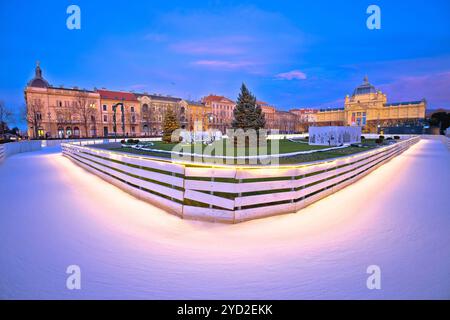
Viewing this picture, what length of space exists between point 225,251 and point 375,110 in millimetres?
129233

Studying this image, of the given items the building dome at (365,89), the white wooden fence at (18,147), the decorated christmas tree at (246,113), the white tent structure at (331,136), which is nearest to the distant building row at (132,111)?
the building dome at (365,89)

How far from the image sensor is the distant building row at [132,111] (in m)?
60.7

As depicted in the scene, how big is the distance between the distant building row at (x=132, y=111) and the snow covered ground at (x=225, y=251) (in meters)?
34.3

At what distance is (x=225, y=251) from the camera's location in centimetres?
405

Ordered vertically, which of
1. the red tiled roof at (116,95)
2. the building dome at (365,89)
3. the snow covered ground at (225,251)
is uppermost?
the building dome at (365,89)

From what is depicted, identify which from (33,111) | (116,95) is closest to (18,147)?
(33,111)

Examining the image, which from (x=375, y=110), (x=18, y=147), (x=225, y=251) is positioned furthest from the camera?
(x=375, y=110)

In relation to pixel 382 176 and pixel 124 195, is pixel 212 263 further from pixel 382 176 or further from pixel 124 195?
pixel 382 176

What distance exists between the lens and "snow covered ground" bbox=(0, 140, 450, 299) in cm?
312

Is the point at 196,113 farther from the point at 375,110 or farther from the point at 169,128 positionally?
the point at 375,110

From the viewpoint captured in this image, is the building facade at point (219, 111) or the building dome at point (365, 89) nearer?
the building facade at point (219, 111)

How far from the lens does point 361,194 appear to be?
25.4ft

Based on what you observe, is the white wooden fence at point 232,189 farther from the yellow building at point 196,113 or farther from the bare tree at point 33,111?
the yellow building at point 196,113

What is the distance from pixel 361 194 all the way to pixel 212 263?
237 inches
